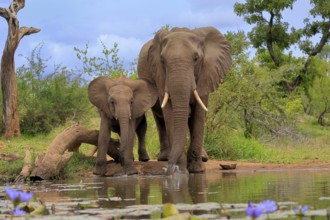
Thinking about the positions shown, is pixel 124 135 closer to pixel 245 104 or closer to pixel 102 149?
pixel 102 149

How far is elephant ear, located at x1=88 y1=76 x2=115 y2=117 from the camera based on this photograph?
43.5ft

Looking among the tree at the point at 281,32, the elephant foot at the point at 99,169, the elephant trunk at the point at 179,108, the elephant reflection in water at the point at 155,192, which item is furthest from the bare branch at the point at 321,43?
the elephant reflection in water at the point at 155,192

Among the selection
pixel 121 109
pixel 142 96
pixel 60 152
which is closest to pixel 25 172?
pixel 60 152

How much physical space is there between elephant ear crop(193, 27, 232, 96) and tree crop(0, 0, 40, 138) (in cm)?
1152

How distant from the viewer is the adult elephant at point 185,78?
37.4ft

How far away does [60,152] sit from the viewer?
40.8 feet

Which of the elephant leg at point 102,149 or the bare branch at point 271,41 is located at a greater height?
the bare branch at point 271,41

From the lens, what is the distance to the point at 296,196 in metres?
7.07

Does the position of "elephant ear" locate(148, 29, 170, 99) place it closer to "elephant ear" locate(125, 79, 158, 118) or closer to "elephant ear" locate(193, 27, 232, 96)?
"elephant ear" locate(125, 79, 158, 118)

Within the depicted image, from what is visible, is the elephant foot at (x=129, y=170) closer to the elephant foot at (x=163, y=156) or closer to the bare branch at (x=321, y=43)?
the elephant foot at (x=163, y=156)

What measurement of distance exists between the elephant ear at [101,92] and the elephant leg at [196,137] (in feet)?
5.80

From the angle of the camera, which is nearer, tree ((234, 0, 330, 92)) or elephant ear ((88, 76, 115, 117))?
elephant ear ((88, 76, 115, 117))

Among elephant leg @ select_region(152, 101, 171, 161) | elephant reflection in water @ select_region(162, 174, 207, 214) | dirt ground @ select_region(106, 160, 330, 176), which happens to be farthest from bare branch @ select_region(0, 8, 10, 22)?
elephant reflection in water @ select_region(162, 174, 207, 214)

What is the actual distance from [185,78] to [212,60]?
1.43 m
